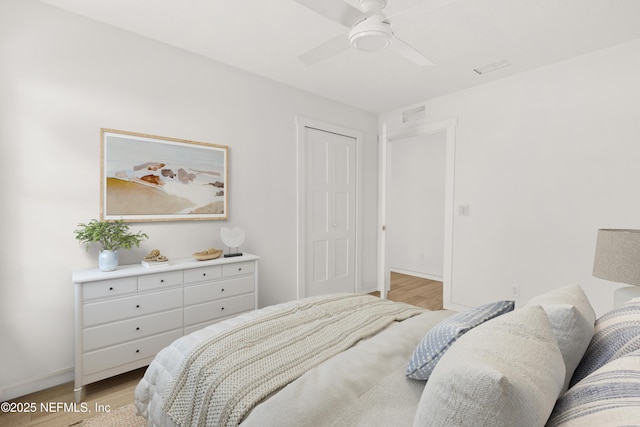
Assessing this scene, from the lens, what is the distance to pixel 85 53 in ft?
7.07

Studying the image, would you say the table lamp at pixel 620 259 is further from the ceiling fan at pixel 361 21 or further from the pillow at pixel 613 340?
the ceiling fan at pixel 361 21

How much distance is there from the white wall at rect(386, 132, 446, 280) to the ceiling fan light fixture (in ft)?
11.3

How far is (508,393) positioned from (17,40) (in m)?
3.02

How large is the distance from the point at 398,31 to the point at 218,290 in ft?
8.09

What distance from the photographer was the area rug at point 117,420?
5.60 feet

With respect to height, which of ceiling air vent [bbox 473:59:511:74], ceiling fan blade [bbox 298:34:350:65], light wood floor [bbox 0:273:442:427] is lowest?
light wood floor [bbox 0:273:442:427]

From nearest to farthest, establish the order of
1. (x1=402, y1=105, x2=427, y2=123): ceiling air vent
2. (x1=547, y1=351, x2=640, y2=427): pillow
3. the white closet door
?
(x1=547, y1=351, x2=640, y2=427): pillow → the white closet door → (x1=402, y1=105, x2=427, y2=123): ceiling air vent

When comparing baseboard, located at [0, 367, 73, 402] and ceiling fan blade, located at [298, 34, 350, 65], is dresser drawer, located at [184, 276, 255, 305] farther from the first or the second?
ceiling fan blade, located at [298, 34, 350, 65]

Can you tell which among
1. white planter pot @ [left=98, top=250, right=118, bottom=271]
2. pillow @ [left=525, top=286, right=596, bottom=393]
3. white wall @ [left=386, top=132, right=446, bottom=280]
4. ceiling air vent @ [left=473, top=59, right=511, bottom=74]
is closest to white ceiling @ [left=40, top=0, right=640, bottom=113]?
ceiling air vent @ [left=473, top=59, right=511, bottom=74]

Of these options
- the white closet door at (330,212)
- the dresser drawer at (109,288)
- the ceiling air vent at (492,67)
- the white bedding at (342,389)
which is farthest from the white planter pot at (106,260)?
the ceiling air vent at (492,67)

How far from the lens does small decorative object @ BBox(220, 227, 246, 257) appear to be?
268cm

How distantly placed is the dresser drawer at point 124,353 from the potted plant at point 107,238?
539mm

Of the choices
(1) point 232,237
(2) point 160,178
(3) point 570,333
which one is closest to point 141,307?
(1) point 232,237

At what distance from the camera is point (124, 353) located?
2.05 m
